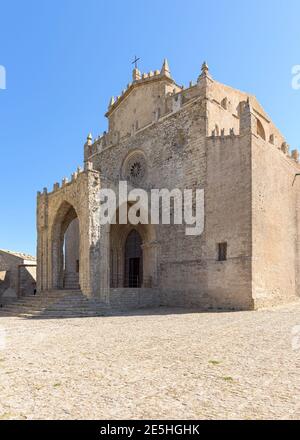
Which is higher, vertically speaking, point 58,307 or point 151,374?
point 151,374

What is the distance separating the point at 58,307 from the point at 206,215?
7.64 meters

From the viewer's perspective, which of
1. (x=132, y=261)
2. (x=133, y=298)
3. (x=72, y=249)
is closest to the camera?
(x=133, y=298)

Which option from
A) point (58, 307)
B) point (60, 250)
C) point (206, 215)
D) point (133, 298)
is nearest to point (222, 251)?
point (206, 215)

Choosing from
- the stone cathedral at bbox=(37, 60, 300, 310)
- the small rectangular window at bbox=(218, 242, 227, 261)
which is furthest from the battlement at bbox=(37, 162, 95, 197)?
the small rectangular window at bbox=(218, 242, 227, 261)

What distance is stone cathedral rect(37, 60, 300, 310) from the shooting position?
14117 millimetres

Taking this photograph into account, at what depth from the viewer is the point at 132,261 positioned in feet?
67.8

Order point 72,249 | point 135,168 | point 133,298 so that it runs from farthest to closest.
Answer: point 72,249 → point 135,168 → point 133,298

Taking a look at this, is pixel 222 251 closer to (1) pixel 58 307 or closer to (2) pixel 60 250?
(1) pixel 58 307

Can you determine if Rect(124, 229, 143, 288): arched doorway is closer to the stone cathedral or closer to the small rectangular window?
the stone cathedral

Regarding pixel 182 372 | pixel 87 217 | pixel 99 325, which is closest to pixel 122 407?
pixel 182 372

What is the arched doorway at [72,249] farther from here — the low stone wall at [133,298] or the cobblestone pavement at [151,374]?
the cobblestone pavement at [151,374]

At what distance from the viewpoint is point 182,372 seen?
4.71m

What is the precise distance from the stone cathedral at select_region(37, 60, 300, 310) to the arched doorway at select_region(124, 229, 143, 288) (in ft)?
0.21
